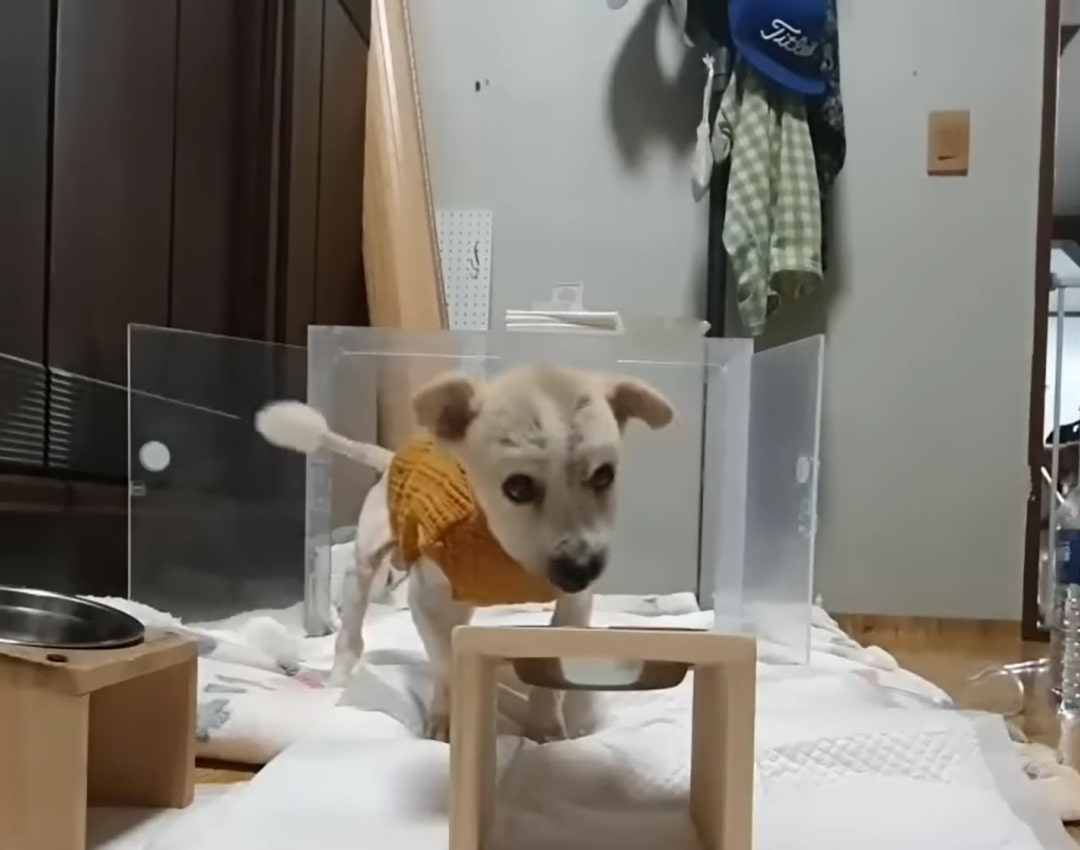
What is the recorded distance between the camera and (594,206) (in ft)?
7.91

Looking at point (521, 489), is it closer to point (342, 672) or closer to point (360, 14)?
point (342, 672)

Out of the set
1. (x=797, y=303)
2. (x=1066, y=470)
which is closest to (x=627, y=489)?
(x=797, y=303)

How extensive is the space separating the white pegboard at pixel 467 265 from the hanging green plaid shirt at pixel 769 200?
50 centimetres

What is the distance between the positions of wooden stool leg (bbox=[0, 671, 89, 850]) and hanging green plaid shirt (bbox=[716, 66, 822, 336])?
1682mm

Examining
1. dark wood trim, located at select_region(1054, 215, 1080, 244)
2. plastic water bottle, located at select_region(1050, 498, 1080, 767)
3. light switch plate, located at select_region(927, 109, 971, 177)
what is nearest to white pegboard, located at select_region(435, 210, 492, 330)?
light switch plate, located at select_region(927, 109, 971, 177)

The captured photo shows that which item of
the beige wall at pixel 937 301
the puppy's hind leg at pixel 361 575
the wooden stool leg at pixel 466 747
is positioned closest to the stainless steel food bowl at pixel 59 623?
the wooden stool leg at pixel 466 747

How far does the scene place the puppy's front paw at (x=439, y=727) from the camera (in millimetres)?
1005

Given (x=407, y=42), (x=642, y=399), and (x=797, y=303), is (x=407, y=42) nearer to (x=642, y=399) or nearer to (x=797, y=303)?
(x=797, y=303)

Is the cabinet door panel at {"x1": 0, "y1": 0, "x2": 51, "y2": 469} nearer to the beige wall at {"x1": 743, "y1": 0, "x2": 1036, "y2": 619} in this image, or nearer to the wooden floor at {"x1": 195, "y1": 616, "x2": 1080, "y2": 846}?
the wooden floor at {"x1": 195, "y1": 616, "x2": 1080, "y2": 846}

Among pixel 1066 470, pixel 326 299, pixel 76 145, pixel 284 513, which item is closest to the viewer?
pixel 76 145

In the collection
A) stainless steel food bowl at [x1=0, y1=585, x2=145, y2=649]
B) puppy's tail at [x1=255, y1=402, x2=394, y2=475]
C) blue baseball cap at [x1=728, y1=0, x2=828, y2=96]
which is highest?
blue baseball cap at [x1=728, y1=0, x2=828, y2=96]

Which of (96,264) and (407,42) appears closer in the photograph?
(96,264)

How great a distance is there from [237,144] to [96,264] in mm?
348

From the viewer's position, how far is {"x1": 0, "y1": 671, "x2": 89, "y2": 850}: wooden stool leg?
2.19 ft
